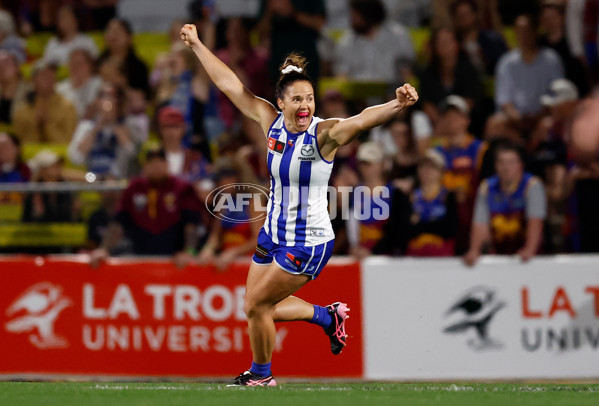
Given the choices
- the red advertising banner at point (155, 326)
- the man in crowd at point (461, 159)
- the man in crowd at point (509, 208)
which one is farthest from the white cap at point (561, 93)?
the red advertising banner at point (155, 326)

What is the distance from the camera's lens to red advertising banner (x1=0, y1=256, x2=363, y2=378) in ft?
33.1

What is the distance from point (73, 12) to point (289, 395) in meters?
9.39

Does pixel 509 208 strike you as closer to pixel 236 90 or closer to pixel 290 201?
pixel 290 201

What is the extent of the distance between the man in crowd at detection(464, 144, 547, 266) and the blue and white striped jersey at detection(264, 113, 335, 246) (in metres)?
2.68

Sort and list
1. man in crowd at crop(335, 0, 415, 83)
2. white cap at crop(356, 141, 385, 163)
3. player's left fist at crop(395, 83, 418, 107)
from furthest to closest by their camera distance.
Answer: man in crowd at crop(335, 0, 415, 83)
white cap at crop(356, 141, 385, 163)
player's left fist at crop(395, 83, 418, 107)

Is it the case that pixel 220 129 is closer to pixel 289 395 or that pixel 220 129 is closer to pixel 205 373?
pixel 205 373

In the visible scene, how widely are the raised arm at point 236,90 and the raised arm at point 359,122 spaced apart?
1.78ft

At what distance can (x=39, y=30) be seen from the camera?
16.0 m

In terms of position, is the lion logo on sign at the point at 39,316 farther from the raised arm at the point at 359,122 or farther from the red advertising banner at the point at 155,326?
the raised arm at the point at 359,122

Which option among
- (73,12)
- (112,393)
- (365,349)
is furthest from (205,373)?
(73,12)

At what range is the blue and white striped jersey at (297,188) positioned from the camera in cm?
767

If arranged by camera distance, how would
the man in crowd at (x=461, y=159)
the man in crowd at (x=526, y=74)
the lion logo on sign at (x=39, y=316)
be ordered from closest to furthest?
1. the lion logo on sign at (x=39, y=316)
2. the man in crowd at (x=461, y=159)
3. the man in crowd at (x=526, y=74)

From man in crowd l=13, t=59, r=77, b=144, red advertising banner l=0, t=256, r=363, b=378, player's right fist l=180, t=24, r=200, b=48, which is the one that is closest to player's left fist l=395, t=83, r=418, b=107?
player's right fist l=180, t=24, r=200, b=48

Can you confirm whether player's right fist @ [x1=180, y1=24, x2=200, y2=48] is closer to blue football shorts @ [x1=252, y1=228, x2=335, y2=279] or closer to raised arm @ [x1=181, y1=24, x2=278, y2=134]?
raised arm @ [x1=181, y1=24, x2=278, y2=134]
